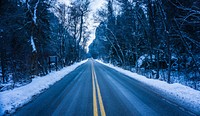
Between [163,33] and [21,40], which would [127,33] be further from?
[21,40]

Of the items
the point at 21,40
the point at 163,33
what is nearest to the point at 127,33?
the point at 163,33

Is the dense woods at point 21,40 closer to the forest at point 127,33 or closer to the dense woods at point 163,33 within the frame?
the forest at point 127,33

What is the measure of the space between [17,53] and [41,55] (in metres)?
2.52

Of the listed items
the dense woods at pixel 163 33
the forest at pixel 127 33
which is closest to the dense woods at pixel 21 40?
the forest at pixel 127 33

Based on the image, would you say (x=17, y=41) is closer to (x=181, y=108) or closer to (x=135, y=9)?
(x=135, y=9)

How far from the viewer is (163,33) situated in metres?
18.2

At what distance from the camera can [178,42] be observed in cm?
1605

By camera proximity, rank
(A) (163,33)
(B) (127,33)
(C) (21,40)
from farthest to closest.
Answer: (B) (127,33)
(C) (21,40)
(A) (163,33)

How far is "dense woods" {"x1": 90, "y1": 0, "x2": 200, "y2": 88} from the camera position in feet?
40.0

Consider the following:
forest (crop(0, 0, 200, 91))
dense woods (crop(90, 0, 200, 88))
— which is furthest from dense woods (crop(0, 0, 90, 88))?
dense woods (crop(90, 0, 200, 88))

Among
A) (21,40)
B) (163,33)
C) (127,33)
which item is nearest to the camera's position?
(163,33)

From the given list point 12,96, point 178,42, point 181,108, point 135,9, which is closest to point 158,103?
point 181,108

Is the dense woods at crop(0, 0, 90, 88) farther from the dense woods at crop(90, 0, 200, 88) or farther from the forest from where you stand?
the dense woods at crop(90, 0, 200, 88)

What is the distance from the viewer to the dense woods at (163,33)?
12.2 meters
